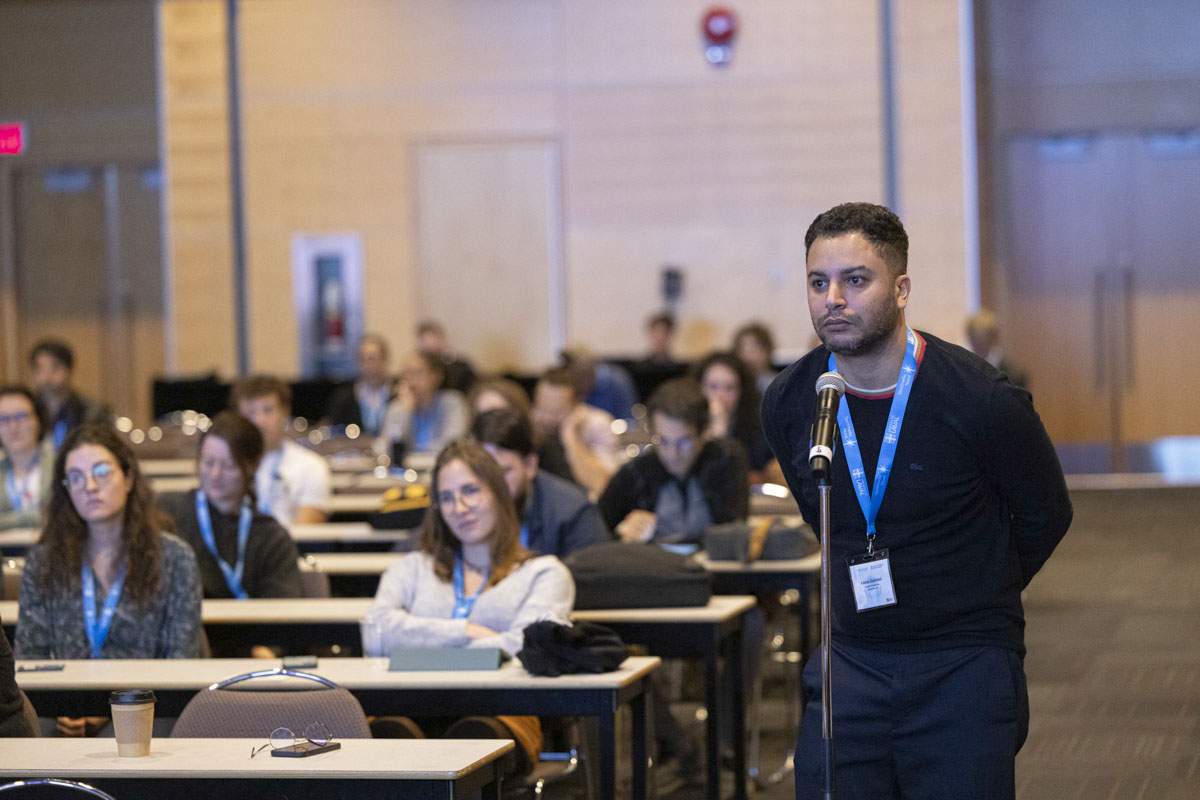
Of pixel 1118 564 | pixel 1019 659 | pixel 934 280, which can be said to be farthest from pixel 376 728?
pixel 934 280

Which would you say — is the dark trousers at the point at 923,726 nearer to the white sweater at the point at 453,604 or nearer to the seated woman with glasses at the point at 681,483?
the white sweater at the point at 453,604

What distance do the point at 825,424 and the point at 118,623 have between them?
2.74 metres

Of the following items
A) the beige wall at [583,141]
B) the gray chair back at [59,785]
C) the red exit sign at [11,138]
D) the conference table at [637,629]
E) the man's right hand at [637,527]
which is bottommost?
the conference table at [637,629]

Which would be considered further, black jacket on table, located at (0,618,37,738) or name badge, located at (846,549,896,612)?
black jacket on table, located at (0,618,37,738)

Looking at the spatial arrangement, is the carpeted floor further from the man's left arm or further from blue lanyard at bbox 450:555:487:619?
the man's left arm

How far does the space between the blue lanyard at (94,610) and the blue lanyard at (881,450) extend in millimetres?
2580

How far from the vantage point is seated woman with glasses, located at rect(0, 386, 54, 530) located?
22.6 ft

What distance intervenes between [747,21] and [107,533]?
9.86 m

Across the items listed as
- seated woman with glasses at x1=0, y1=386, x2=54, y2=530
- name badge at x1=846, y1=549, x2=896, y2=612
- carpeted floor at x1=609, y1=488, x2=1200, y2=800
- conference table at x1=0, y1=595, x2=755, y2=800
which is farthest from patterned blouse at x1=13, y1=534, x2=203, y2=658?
seated woman with glasses at x1=0, y1=386, x2=54, y2=530

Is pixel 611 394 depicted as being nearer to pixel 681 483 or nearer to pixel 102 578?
pixel 681 483

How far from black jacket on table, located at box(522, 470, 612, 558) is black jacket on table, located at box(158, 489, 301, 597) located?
0.85 meters

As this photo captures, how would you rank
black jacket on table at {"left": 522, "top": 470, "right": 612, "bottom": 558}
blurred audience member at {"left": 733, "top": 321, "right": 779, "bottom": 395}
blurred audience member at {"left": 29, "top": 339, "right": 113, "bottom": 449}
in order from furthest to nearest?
blurred audience member at {"left": 733, "top": 321, "right": 779, "bottom": 395}, blurred audience member at {"left": 29, "top": 339, "right": 113, "bottom": 449}, black jacket on table at {"left": 522, "top": 470, "right": 612, "bottom": 558}

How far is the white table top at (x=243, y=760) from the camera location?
2.78 metres

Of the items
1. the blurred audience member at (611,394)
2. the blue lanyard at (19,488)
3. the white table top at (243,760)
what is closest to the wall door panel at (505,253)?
the blurred audience member at (611,394)
